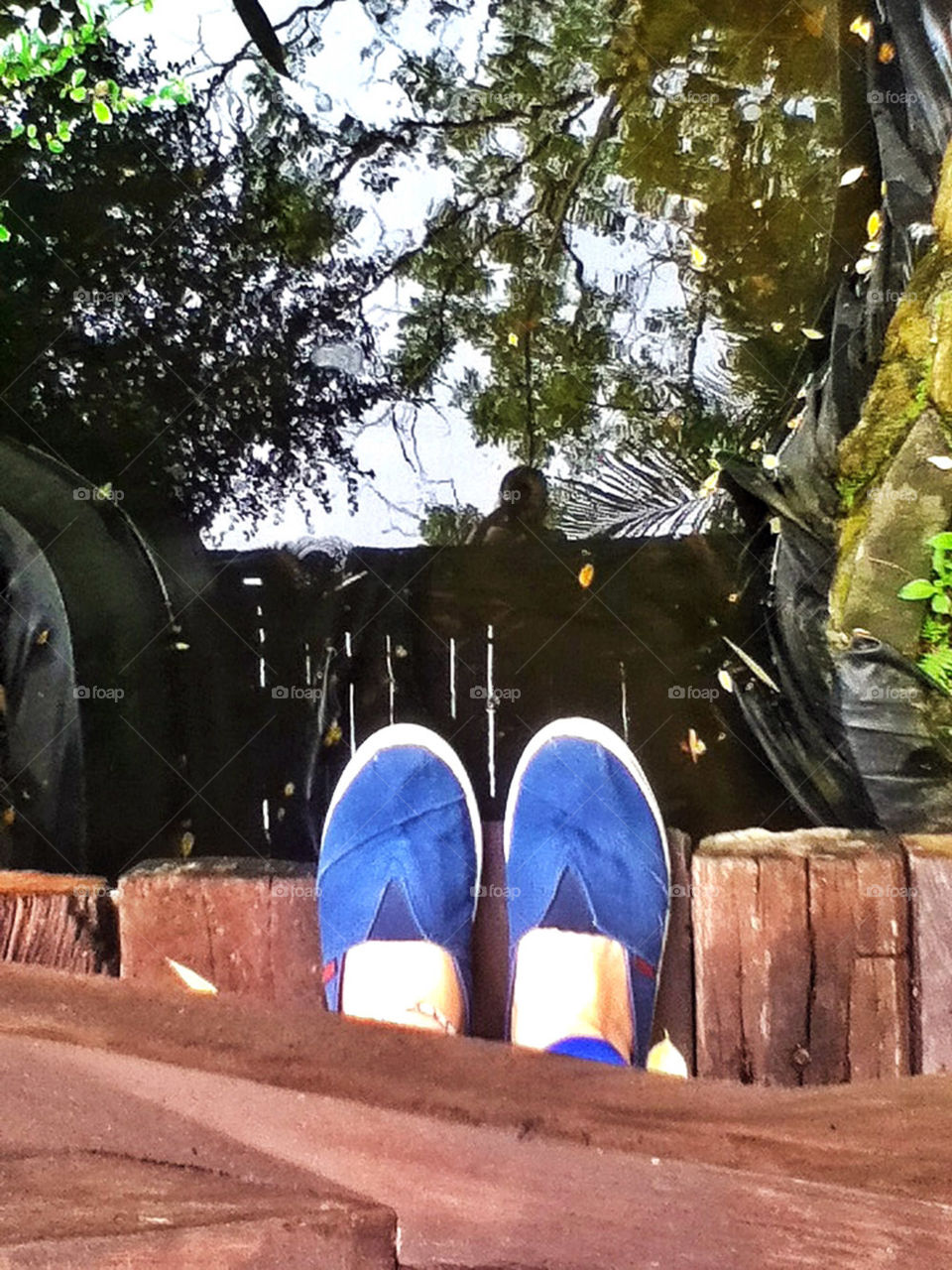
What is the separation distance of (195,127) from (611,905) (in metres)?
1.46

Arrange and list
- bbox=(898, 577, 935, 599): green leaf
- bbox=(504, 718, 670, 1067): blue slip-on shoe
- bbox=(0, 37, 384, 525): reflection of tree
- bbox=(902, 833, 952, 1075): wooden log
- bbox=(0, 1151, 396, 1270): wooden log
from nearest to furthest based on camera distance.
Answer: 1. bbox=(0, 1151, 396, 1270): wooden log
2. bbox=(902, 833, 952, 1075): wooden log
3. bbox=(504, 718, 670, 1067): blue slip-on shoe
4. bbox=(898, 577, 935, 599): green leaf
5. bbox=(0, 37, 384, 525): reflection of tree

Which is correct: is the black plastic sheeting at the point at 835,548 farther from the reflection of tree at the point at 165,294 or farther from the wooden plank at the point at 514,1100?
the reflection of tree at the point at 165,294

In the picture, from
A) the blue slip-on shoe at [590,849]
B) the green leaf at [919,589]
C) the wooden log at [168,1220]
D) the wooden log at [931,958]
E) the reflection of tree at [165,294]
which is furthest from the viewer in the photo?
the reflection of tree at [165,294]

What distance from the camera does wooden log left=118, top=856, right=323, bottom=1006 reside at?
110 centimetres

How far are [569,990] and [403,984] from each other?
22 centimetres

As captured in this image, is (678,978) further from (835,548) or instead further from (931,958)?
(835,548)

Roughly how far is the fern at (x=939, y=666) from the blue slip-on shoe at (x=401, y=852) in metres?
0.77

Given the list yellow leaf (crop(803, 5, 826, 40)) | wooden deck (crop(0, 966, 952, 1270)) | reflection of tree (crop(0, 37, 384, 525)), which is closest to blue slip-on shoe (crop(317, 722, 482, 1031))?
wooden deck (crop(0, 966, 952, 1270))

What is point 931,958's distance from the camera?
1.04 metres

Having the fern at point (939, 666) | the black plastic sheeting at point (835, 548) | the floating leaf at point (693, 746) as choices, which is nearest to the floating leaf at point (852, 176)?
the black plastic sheeting at point (835, 548)

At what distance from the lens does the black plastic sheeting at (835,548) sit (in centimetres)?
141

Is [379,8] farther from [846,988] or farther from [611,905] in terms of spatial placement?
[846,988]

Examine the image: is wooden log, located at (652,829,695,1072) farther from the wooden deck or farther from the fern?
the fern

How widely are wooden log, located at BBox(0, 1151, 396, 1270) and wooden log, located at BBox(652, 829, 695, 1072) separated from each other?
0.53m
